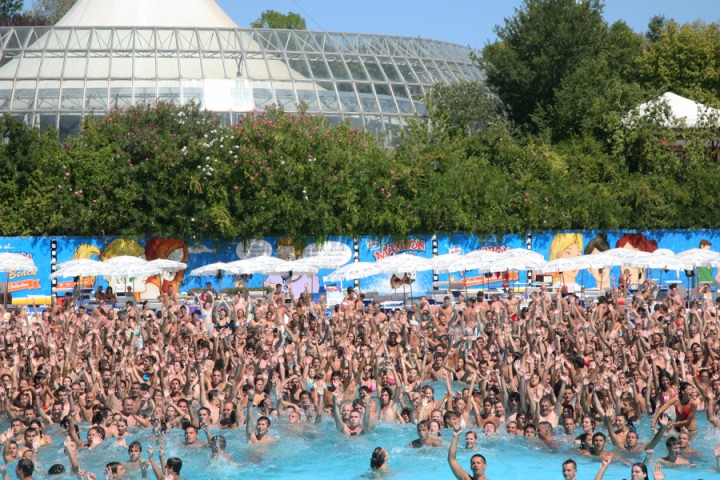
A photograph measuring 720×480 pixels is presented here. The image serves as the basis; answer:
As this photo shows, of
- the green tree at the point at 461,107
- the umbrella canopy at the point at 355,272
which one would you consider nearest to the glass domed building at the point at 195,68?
the green tree at the point at 461,107

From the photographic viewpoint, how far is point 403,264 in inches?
1005

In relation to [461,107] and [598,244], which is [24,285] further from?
[598,244]

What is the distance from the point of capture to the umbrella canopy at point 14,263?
24922 millimetres

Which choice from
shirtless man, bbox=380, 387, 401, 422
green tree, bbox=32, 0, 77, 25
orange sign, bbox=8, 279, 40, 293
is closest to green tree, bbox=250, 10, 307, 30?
green tree, bbox=32, 0, 77, 25

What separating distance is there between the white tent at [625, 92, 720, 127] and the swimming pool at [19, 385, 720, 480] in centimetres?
2595

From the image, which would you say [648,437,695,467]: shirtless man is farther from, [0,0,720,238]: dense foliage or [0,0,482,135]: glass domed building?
[0,0,482,135]: glass domed building

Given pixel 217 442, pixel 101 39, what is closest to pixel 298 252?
pixel 101 39

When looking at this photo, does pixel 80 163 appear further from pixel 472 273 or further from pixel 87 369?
pixel 87 369

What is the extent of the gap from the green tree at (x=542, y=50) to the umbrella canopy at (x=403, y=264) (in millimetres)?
16783

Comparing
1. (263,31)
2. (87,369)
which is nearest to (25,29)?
(263,31)

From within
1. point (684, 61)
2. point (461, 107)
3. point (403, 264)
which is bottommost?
point (403, 264)

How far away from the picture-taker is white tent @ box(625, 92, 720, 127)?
38469 mm

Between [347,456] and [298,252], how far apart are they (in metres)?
18.7

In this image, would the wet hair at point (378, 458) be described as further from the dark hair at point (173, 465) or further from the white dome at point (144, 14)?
the white dome at point (144, 14)
